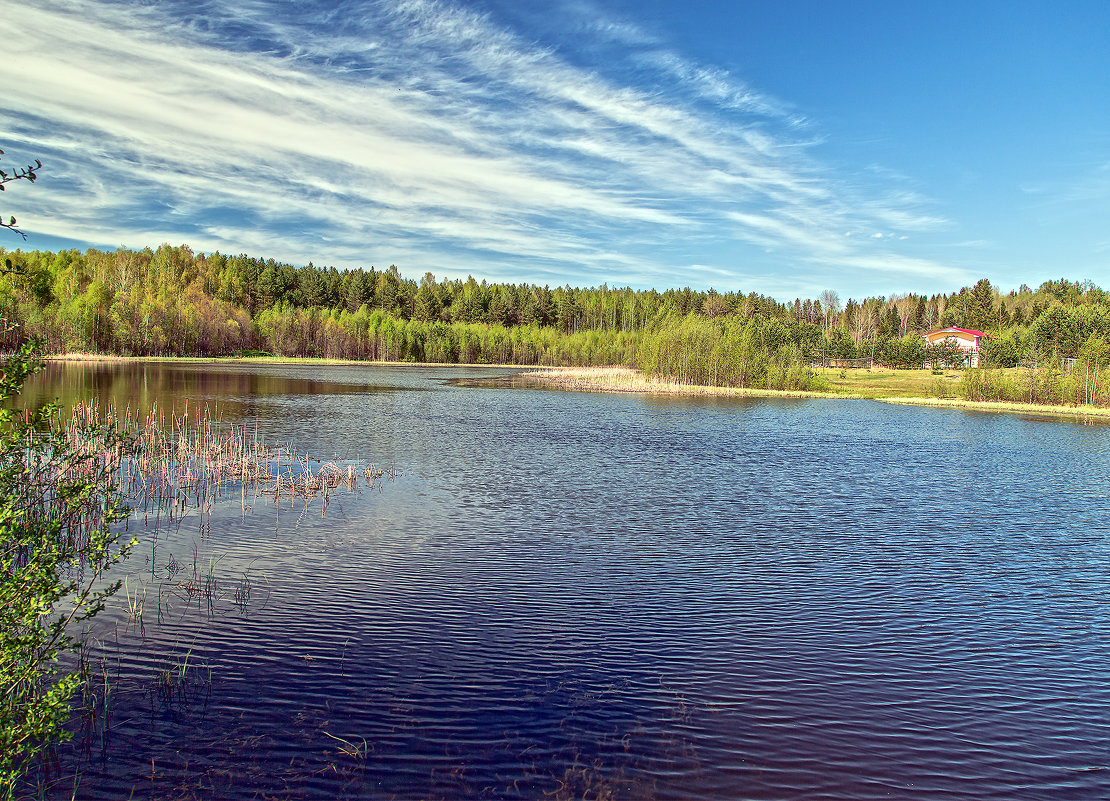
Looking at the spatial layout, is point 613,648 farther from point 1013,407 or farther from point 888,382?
point 888,382

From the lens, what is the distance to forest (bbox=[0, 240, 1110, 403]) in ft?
277

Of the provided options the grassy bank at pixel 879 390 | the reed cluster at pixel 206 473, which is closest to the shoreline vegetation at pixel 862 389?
the grassy bank at pixel 879 390

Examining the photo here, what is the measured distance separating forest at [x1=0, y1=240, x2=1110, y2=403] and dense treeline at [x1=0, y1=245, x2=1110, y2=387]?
0.31 m

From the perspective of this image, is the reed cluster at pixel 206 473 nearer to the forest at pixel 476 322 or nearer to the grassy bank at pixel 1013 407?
the forest at pixel 476 322

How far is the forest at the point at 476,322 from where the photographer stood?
277 ft

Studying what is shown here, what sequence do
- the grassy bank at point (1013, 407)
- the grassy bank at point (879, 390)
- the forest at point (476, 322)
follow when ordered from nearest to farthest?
the grassy bank at point (1013, 407)
the grassy bank at point (879, 390)
the forest at point (476, 322)

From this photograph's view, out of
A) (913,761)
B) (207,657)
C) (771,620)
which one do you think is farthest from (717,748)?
(207,657)

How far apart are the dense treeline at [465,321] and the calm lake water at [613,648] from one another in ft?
205

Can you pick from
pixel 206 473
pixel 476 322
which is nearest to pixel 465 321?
pixel 476 322

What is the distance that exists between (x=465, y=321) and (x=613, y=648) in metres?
166

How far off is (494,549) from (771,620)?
19.2 feet

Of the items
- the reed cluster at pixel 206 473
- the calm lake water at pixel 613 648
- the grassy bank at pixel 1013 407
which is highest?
the grassy bank at pixel 1013 407

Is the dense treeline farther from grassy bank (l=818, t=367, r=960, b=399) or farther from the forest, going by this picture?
grassy bank (l=818, t=367, r=960, b=399)

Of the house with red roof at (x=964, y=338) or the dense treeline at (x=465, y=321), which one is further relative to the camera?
the house with red roof at (x=964, y=338)
